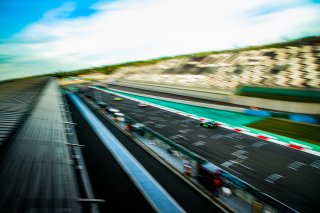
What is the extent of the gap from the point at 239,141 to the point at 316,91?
15.4 m

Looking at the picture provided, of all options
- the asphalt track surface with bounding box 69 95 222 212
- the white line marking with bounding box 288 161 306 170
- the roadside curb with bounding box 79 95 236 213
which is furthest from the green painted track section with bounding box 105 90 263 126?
the asphalt track surface with bounding box 69 95 222 212

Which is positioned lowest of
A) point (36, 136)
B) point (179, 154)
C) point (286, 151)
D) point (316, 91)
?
point (286, 151)

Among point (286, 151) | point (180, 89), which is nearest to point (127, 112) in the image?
point (180, 89)

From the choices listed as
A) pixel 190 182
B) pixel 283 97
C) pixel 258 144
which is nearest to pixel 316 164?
pixel 258 144

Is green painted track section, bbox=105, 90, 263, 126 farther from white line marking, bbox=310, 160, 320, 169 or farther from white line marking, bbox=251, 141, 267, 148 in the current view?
white line marking, bbox=310, 160, 320, 169

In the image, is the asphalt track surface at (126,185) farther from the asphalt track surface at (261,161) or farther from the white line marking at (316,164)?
the white line marking at (316,164)

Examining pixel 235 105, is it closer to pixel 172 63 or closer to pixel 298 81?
pixel 298 81

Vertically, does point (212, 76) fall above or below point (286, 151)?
above

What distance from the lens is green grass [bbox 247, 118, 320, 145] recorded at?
90.3 ft

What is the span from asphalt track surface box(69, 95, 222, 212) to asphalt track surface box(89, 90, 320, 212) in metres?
5.73

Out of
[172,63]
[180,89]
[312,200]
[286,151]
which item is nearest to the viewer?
[312,200]

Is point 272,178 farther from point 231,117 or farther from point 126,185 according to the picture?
point 231,117

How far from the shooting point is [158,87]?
74.5 m

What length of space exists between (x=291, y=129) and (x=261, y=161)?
11796mm
